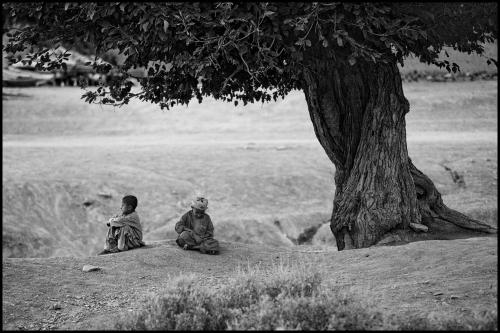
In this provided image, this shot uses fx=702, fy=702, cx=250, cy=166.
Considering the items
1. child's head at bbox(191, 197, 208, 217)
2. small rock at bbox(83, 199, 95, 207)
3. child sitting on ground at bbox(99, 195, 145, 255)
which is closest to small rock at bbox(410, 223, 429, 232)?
child's head at bbox(191, 197, 208, 217)

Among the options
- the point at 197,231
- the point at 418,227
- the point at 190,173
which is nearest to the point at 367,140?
the point at 418,227

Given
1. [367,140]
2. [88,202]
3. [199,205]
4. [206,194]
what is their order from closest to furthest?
1. [199,205]
2. [367,140]
3. [88,202]
4. [206,194]

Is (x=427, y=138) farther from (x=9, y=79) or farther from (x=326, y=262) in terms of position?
(x=9, y=79)

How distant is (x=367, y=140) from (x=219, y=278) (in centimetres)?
374

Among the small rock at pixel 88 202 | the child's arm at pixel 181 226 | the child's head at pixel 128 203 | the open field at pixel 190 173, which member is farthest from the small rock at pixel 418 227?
the small rock at pixel 88 202

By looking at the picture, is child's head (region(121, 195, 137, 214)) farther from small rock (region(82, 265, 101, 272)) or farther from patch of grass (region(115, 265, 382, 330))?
patch of grass (region(115, 265, 382, 330))

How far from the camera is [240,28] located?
30.0 feet

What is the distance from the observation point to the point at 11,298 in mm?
7961

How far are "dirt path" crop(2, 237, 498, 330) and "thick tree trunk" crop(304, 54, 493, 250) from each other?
1.40 metres

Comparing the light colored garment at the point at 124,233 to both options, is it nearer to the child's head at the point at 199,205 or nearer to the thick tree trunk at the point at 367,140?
the child's head at the point at 199,205

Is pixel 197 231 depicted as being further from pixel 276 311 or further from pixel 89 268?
pixel 276 311

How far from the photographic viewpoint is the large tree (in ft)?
29.9

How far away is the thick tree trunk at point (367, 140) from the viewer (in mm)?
11422

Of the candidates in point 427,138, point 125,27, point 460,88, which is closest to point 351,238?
point 125,27
